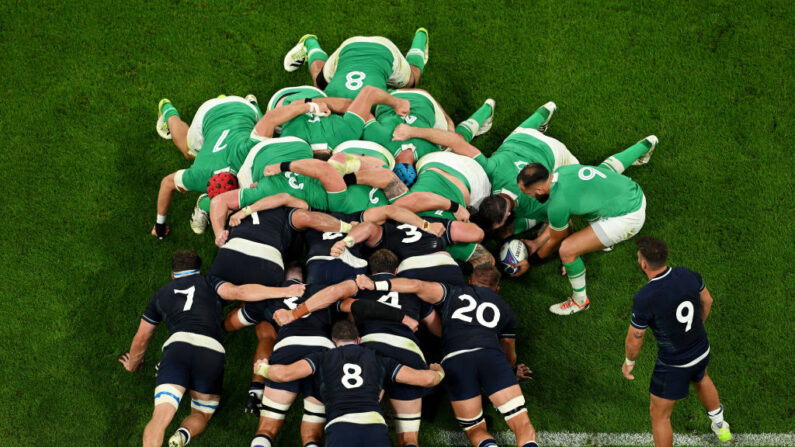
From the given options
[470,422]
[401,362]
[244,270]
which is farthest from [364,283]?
[470,422]

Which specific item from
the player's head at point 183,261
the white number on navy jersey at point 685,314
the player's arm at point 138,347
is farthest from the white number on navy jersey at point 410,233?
the player's arm at point 138,347

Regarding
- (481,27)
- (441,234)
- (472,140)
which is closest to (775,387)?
(441,234)

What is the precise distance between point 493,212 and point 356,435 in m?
3.09

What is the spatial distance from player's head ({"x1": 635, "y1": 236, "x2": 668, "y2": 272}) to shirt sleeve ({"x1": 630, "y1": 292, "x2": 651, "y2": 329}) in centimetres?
31

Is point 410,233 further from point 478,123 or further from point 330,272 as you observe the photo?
point 478,123

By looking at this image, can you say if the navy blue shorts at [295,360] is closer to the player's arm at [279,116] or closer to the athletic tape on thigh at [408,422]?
the athletic tape on thigh at [408,422]

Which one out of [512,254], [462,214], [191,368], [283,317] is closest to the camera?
[191,368]

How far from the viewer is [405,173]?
8.10 meters

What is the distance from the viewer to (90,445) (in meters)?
7.23

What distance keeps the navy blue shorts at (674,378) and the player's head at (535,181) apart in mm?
2183

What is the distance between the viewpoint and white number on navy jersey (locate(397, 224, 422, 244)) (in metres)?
7.43

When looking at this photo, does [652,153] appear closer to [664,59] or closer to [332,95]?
[664,59]

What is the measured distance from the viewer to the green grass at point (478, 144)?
755 centimetres

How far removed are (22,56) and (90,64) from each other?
100 centimetres
